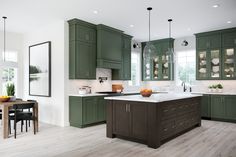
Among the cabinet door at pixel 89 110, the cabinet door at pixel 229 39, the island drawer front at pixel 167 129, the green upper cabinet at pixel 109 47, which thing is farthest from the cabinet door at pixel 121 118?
the cabinet door at pixel 229 39

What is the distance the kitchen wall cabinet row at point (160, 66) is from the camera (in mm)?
8016

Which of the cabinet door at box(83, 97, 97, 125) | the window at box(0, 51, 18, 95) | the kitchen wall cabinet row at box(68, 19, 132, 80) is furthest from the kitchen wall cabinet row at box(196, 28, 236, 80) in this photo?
the window at box(0, 51, 18, 95)

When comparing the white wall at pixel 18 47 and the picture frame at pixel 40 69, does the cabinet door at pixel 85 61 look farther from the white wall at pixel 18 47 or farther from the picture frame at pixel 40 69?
the white wall at pixel 18 47

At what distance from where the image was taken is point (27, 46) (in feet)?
23.6

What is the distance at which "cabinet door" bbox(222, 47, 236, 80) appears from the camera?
6.56m

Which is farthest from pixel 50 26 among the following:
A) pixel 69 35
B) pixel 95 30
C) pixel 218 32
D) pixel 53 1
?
pixel 218 32

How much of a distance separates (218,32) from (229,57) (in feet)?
3.03

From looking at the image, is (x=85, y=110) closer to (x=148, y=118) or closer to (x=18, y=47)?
(x=148, y=118)

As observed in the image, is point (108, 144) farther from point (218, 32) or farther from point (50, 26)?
point (218, 32)

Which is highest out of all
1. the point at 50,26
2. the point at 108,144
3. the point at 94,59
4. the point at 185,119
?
the point at 50,26

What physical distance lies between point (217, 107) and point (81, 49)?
4716 mm

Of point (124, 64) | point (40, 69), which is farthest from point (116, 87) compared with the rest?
point (40, 69)

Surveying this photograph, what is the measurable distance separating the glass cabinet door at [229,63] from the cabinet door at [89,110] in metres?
4.46

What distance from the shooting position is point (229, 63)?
668cm
